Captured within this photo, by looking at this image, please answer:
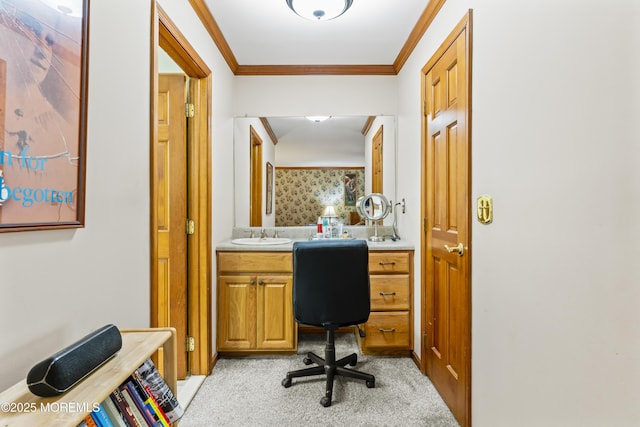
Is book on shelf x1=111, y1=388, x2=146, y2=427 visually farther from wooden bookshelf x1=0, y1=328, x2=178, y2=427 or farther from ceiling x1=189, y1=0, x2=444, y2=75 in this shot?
ceiling x1=189, y1=0, x2=444, y2=75

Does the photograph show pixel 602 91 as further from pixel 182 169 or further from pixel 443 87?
pixel 182 169

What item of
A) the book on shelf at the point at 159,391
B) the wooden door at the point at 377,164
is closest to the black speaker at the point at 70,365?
the book on shelf at the point at 159,391

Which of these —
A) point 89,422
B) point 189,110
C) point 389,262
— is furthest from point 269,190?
point 89,422

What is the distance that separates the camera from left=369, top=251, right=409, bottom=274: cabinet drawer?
96.9 inches

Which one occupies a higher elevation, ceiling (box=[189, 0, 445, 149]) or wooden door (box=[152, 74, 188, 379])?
ceiling (box=[189, 0, 445, 149])

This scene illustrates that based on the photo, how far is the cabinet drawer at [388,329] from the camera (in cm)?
246

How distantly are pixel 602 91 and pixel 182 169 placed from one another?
6.95ft

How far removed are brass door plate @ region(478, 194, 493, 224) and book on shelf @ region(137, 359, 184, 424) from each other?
1369mm

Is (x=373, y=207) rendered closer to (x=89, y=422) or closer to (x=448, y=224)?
(x=448, y=224)

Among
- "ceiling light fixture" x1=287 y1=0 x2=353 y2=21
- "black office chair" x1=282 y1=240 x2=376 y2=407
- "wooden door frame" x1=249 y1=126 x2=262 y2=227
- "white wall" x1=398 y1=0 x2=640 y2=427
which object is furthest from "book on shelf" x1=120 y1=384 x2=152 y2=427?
"wooden door frame" x1=249 y1=126 x2=262 y2=227

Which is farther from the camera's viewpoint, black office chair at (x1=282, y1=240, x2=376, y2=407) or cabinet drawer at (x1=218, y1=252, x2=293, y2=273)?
cabinet drawer at (x1=218, y1=252, x2=293, y2=273)

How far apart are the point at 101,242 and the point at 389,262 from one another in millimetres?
1866

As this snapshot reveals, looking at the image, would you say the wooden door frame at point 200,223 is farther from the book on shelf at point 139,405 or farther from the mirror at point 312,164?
the book on shelf at point 139,405

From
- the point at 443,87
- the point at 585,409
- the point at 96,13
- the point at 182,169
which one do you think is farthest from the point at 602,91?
the point at 182,169
